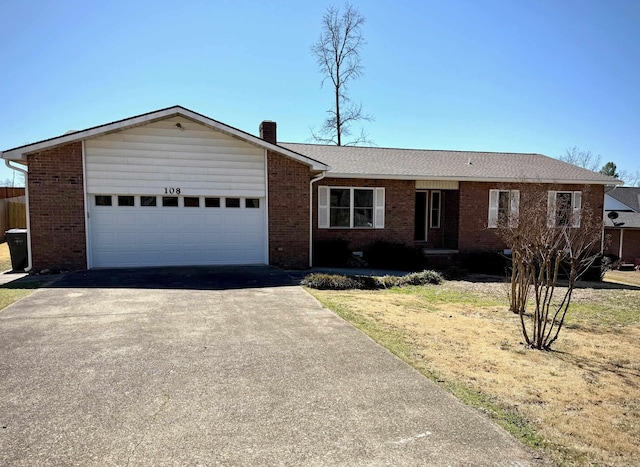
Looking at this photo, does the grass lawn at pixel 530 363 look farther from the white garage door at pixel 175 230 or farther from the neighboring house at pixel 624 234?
the neighboring house at pixel 624 234

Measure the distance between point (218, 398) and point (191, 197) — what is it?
9.32m

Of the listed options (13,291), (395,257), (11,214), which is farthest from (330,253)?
(11,214)

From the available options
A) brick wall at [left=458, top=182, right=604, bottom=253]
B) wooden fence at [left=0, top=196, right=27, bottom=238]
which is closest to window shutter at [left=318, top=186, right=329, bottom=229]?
brick wall at [left=458, top=182, right=604, bottom=253]

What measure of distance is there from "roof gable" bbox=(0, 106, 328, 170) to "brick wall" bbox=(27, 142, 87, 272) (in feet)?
0.82

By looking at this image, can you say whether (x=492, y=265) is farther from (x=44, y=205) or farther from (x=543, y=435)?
(x=44, y=205)

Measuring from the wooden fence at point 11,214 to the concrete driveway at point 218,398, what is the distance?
19.1m

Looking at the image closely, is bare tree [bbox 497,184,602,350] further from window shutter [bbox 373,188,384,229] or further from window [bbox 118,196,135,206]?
window [bbox 118,196,135,206]

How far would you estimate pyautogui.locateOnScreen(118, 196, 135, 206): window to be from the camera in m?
11.8

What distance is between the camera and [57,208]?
36.8ft

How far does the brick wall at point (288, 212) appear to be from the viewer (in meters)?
12.8

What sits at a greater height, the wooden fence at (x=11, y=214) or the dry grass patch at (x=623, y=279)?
the wooden fence at (x=11, y=214)

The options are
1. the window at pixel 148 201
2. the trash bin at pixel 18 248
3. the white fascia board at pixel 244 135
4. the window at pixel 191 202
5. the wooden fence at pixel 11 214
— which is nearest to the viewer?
the white fascia board at pixel 244 135

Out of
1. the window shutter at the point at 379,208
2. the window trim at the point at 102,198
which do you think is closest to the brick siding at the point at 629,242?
the window shutter at the point at 379,208

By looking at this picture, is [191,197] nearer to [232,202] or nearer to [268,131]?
[232,202]
